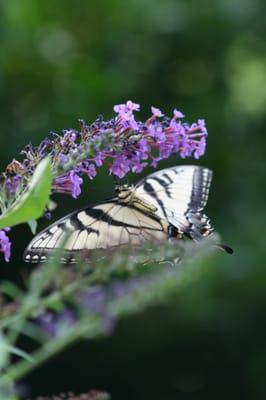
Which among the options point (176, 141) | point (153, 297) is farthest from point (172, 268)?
point (176, 141)

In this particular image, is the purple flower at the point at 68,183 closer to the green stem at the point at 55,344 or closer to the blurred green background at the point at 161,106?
the green stem at the point at 55,344

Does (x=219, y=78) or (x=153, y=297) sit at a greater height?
(x=219, y=78)

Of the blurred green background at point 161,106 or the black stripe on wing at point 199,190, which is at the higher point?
the blurred green background at point 161,106

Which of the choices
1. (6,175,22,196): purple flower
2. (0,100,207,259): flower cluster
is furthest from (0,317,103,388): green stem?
(6,175,22,196): purple flower

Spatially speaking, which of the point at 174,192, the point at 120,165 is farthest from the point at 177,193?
the point at 120,165

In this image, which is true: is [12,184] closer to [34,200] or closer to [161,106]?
[34,200]

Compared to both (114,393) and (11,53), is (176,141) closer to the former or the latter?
(11,53)

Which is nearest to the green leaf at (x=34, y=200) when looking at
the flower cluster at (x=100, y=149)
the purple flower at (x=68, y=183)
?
the flower cluster at (x=100, y=149)
